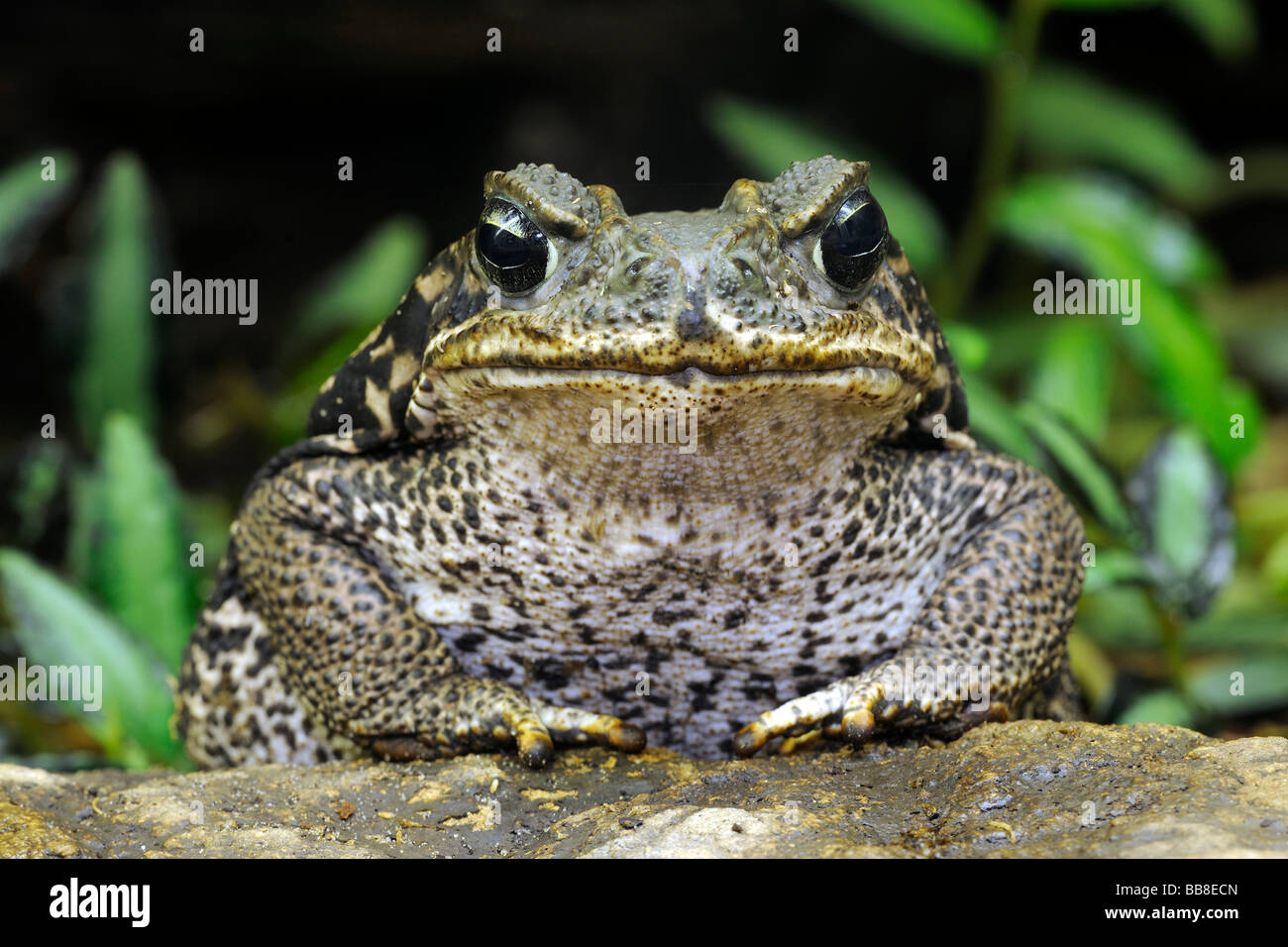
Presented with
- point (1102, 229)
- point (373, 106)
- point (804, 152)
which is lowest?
point (1102, 229)

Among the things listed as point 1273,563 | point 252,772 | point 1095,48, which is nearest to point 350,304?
point 252,772

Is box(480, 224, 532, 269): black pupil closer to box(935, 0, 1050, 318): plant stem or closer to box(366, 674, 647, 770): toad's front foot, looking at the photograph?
box(366, 674, 647, 770): toad's front foot

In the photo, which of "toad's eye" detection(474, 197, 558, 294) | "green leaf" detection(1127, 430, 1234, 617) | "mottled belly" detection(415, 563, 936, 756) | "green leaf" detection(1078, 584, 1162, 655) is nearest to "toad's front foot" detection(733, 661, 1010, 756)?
"mottled belly" detection(415, 563, 936, 756)

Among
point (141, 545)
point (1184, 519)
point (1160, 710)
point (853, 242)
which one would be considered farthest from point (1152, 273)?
point (141, 545)

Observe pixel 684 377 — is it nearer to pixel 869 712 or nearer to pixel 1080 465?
pixel 869 712

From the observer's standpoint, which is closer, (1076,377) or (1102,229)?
(1076,377)

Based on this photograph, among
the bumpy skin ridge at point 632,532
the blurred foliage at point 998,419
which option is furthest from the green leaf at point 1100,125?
the bumpy skin ridge at point 632,532

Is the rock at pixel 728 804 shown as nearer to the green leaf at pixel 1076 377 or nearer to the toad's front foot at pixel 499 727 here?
the toad's front foot at pixel 499 727
